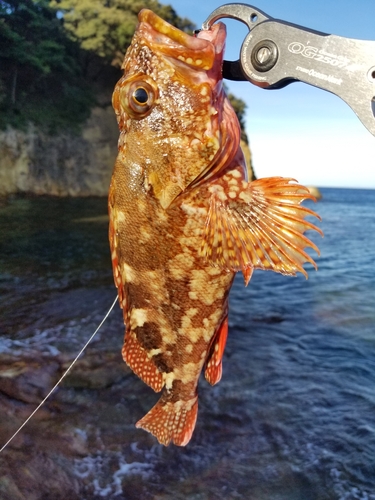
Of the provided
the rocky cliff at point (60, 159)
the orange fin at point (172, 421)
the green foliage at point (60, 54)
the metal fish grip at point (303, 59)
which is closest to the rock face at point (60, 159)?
the rocky cliff at point (60, 159)

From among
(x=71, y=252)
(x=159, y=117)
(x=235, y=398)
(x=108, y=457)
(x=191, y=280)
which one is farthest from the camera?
(x=71, y=252)

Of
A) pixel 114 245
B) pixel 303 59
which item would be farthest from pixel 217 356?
pixel 303 59

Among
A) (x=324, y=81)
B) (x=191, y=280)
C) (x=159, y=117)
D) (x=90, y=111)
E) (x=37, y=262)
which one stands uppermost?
(x=90, y=111)

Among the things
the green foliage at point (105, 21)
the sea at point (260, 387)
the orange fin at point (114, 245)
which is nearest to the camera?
the orange fin at point (114, 245)

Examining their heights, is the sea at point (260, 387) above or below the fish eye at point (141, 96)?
below

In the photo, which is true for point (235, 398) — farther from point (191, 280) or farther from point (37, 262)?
point (37, 262)

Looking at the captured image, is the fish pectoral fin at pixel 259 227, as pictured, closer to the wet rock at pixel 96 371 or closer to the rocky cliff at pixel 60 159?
the wet rock at pixel 96 371

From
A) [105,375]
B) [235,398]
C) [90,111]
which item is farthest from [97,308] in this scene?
[90,111]
